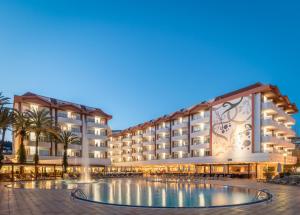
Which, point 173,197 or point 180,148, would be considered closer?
point 173,197

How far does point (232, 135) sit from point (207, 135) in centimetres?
964

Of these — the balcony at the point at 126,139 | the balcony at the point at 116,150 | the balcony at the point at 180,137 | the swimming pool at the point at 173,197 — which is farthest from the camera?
the balcony at the point at 116,150

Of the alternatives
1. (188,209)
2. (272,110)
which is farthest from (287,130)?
(188,209)

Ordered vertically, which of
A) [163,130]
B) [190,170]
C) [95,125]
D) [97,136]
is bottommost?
[190,170]

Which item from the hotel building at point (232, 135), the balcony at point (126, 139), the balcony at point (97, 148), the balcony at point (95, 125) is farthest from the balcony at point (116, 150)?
the balcony at point (95, 125)

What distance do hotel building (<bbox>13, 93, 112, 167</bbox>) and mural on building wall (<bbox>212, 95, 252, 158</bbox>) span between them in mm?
31709

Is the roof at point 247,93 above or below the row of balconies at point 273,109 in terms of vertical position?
above

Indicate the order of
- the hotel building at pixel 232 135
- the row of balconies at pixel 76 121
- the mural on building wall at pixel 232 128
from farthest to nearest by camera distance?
the row of balconies at pixel 76 121 → the mural on building wall at pixel 232 128 → the hotel building at pixel 232 135

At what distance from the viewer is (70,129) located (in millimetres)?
77938

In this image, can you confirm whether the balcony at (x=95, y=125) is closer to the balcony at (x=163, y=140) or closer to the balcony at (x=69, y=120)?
the balcony at (x=69, y=120)

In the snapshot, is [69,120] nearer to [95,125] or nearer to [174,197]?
[95,125]

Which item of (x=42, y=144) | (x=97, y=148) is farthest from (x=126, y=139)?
(x=42, y=144)

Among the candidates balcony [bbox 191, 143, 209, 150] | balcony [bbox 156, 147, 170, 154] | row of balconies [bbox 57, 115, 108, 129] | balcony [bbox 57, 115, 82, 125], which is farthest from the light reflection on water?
balcony [bbox 156, 147, 170, 154]

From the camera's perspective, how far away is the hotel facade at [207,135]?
60.3 metres
